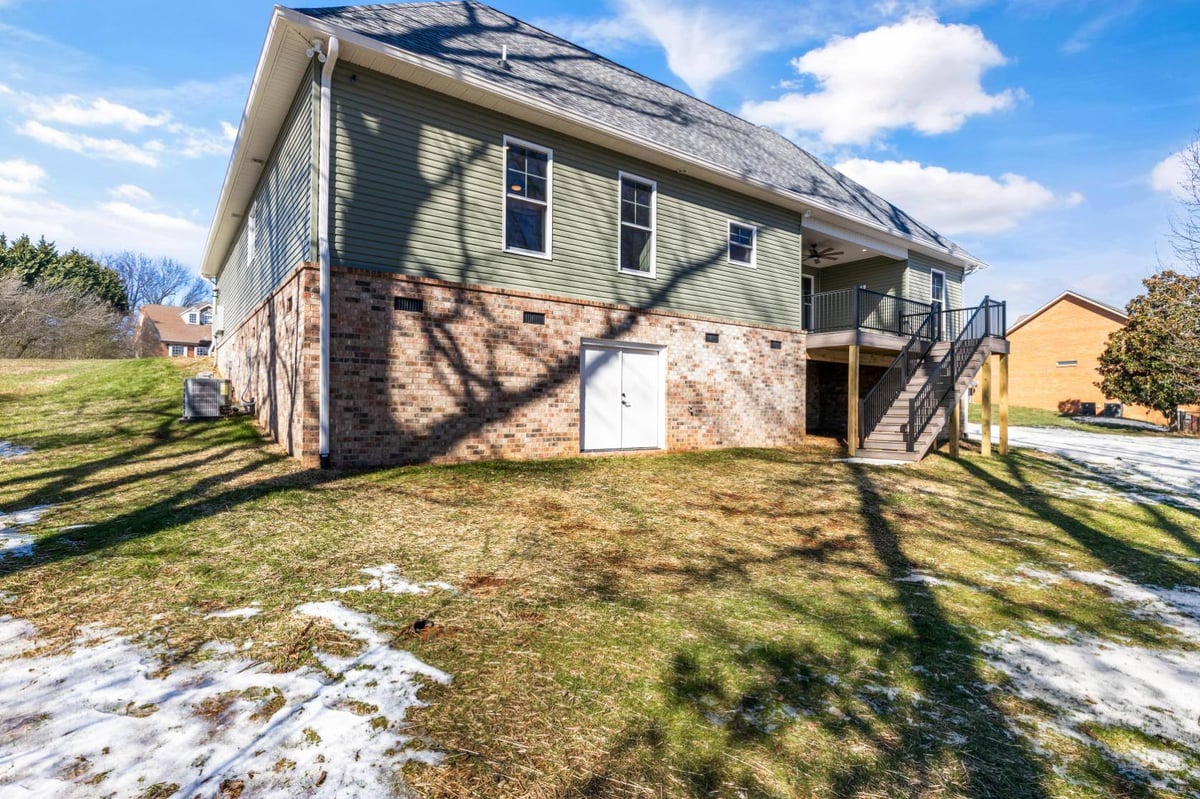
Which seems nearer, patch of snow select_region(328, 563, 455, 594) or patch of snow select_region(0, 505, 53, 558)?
patch of snow select_region(328, 563, 455, 594)

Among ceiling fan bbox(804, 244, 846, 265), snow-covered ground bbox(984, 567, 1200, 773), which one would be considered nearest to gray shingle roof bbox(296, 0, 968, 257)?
ceiling fan bbox(804, 244, 846, 265)

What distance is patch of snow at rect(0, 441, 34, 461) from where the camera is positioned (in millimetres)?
8305

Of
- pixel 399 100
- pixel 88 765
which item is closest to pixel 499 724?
pixel 88 765

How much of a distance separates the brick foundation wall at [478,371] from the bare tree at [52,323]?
79.6 feet

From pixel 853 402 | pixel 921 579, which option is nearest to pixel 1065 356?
pixel 853 402

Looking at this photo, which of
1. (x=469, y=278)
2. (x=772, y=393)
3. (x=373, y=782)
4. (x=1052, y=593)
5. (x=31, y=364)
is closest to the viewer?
(x=373, y=782)

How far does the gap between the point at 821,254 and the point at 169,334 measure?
46589 mm

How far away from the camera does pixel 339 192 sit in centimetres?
824

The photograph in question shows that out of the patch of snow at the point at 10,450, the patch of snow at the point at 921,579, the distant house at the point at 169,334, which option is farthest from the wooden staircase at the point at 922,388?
the distant house at the point at 169,334

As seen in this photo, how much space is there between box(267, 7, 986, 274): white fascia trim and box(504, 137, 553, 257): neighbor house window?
718 millimetres

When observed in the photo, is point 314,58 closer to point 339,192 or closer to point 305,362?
point 339,192

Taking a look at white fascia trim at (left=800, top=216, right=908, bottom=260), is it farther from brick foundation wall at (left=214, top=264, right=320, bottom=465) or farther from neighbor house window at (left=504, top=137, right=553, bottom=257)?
brick foundation wall at (left=214, top=264, right=320, bottom=465)

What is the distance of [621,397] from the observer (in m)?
11.1

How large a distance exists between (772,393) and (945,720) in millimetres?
10678
